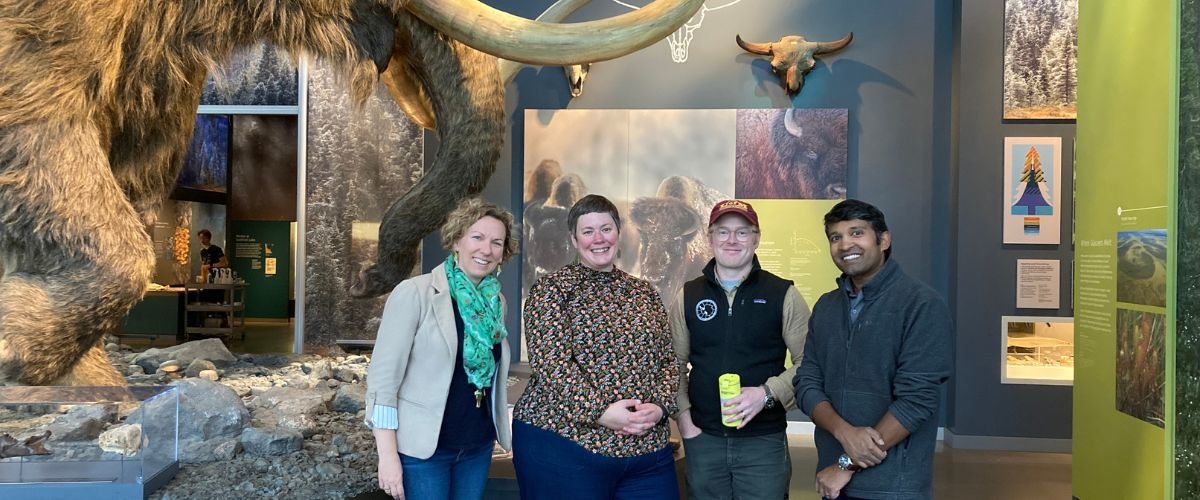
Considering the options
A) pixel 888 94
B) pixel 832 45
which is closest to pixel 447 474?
pixel 832 45

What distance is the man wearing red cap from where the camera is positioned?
2.04 meters

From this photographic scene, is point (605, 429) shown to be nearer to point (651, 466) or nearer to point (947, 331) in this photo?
point (651, 466)

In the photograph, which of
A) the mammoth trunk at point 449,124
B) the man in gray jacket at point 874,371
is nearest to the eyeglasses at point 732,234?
the man in gray jacket at point 874,371

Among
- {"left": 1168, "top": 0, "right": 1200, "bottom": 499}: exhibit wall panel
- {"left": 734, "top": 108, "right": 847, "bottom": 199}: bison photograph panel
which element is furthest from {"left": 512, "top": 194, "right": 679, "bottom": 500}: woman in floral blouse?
{"left": 734, "top": 108, "right": 847, "bottom": 199}: bison photograph panel

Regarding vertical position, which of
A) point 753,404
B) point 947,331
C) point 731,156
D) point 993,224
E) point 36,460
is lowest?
point 36,460

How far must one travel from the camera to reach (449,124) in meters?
2.72

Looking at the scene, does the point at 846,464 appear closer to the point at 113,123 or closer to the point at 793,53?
the point at 113,123

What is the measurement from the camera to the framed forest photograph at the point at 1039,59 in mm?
4883

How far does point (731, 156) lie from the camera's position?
5223 mm

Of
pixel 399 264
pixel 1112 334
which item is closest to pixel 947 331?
pixel 1112 334

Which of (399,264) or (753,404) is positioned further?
(399,264)

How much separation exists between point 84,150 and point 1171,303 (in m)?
2.83

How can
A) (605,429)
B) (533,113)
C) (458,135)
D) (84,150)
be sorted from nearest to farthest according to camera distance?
(605,429) < (84,150) < (458,135) < (533,113)

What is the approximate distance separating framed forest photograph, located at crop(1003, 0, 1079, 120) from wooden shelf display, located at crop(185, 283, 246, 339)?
5.96 m
